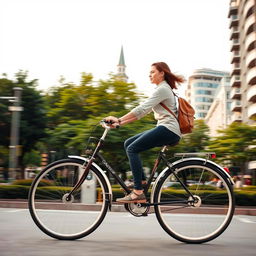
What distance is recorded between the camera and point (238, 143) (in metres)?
23.8

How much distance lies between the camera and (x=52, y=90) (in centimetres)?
3356

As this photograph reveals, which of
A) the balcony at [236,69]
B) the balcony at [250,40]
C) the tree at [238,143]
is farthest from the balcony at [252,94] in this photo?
the tree at [238,143]

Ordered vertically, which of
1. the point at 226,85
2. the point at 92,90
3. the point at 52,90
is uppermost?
the point at 226,85

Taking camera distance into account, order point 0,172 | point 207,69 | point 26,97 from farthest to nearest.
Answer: point 207,69
point 0,172
point 26,97

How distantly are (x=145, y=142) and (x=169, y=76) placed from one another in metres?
0.72

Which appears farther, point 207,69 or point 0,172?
point 207,69

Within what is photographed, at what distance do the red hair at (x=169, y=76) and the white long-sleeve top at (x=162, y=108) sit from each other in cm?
13

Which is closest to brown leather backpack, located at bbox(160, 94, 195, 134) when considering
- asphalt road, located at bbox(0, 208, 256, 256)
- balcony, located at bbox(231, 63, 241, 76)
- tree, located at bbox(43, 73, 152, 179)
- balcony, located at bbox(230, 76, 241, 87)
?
asphalt road, located at bbox(0, 208, 256, 256)

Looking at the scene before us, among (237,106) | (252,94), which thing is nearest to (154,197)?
(252,94)

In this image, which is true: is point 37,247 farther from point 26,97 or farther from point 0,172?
point 0,172

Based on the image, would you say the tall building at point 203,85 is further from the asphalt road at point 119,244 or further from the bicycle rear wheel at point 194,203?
the bicycle rear wheel at point 194,203

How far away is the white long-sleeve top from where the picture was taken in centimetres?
398

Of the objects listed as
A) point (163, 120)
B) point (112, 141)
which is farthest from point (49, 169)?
point (112, 141)

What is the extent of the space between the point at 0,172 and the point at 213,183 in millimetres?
52633
